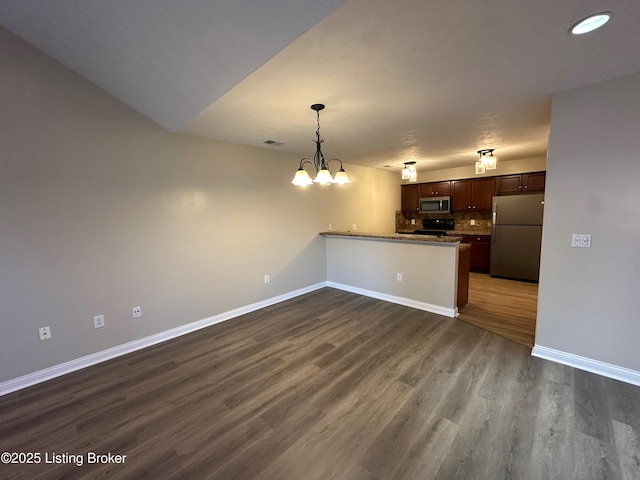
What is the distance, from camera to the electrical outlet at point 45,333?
7.65 feet

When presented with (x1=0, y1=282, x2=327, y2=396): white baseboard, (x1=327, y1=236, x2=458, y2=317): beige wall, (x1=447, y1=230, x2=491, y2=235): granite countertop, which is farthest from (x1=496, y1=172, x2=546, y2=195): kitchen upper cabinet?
(x1=0, y1=282, x2=327, y2=396): white baseboard

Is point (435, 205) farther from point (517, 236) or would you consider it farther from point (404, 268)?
point (404, 268)

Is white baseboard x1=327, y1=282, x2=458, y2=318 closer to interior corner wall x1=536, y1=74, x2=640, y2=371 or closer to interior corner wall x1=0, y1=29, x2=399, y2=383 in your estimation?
interior corner wall x1=536, y1=74, x2=640, y2=371

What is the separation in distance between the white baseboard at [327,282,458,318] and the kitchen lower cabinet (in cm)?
267

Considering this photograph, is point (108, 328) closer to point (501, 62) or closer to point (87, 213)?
point (87, 213)

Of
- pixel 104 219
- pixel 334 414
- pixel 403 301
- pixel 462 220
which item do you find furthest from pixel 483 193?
pixel 104 219

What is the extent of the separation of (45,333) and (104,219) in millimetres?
1106

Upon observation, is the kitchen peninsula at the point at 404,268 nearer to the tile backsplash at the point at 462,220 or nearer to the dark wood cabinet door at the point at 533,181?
the dark wood cabinet door at the point at 533,181

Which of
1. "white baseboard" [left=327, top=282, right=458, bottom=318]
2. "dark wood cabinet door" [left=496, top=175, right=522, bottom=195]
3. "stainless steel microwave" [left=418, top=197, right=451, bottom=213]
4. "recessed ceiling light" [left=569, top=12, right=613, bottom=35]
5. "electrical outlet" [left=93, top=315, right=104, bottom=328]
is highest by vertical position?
"recessed ceiling light" [left=569, top=12, right=613, bottom=35]

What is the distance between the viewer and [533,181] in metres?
5.08

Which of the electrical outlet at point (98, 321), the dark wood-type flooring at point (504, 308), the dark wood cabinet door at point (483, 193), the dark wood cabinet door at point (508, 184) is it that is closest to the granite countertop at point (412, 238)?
the dark wood-type flooring at point (504, 308)

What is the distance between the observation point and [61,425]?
1.88 metres

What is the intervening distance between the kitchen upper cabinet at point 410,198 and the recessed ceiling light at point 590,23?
17.5ft

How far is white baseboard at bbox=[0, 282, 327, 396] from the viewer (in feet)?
7.46
